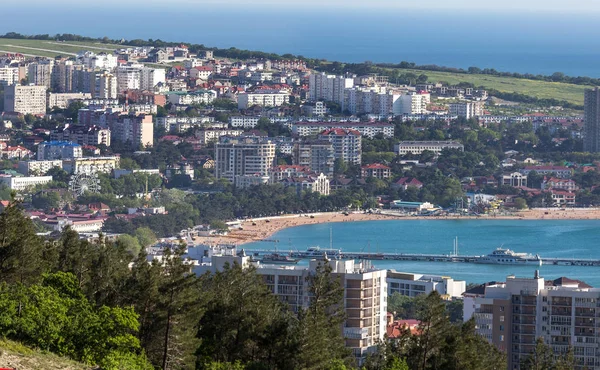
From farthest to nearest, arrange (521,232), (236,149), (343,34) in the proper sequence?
(343,34), (236,149), (521,232)

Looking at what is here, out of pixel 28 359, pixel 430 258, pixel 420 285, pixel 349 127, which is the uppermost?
pixel 349 127

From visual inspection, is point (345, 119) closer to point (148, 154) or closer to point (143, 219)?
point (148, 154)

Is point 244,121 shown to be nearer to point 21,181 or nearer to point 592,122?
point 592,122

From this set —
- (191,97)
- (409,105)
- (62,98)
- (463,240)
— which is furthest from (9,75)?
(463,240)

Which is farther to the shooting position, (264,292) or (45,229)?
(45,229)

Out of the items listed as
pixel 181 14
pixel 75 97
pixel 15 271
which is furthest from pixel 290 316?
pixel 181 14

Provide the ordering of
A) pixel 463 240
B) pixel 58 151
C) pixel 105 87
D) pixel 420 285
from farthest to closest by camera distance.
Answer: pixel 105 87 → pixel 58 151 → pixel 463 240 → pixel 420 285

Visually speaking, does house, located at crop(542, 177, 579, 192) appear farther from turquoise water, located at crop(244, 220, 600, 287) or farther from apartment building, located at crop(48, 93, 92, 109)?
apartment building, located at crop(48, 93, 92, 109)

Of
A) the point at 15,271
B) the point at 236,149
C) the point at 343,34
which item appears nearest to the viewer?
the point at 15,271
